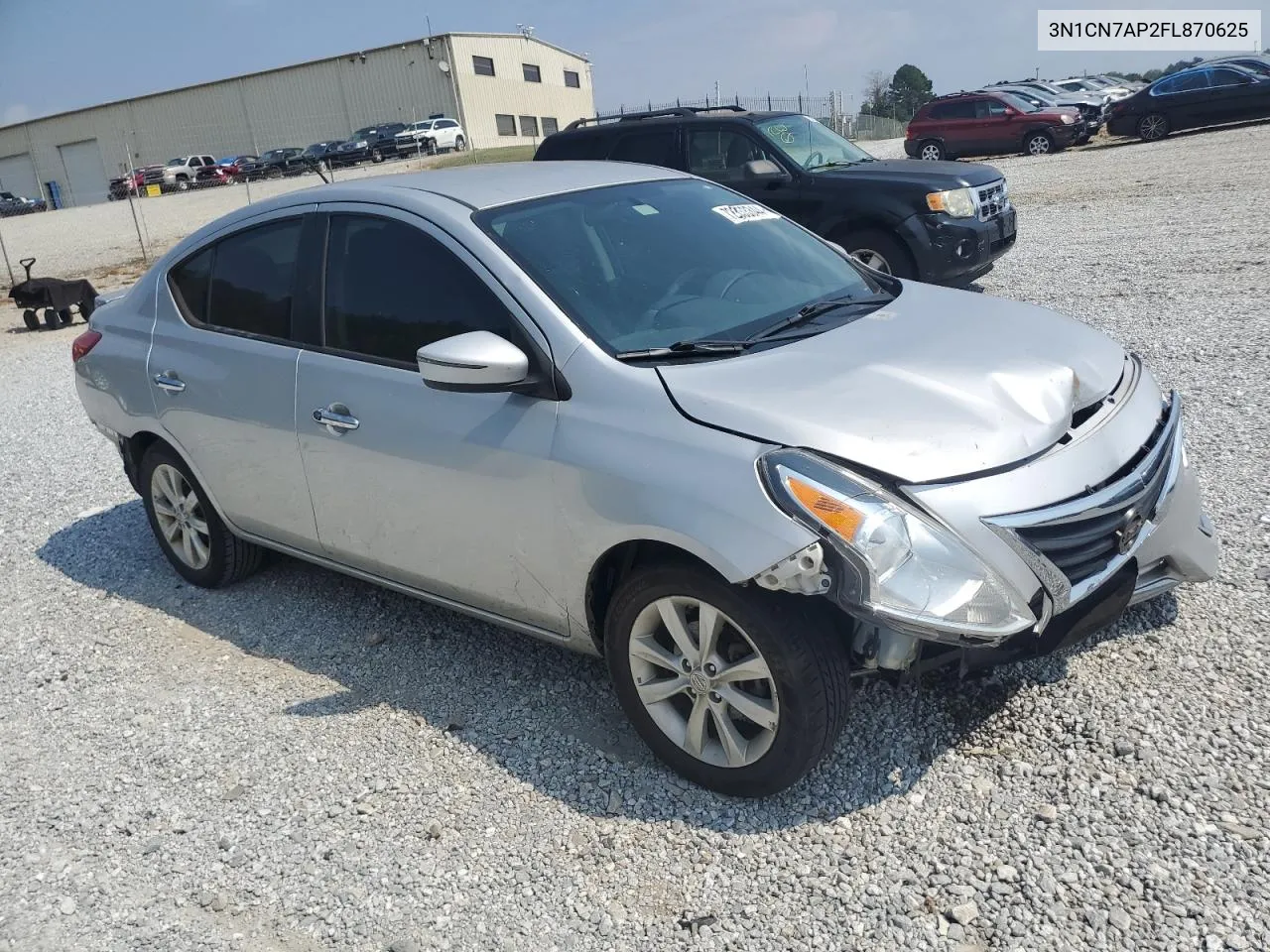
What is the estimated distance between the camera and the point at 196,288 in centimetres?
473

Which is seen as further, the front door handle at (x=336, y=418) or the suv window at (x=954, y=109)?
the suv window at (x=954, y=109)

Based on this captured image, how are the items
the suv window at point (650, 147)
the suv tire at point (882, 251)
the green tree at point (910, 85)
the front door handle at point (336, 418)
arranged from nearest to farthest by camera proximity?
the front door handle at point (336, 418) < the suv tire at point (882, 251) < the suv window at point (650, 147) < the green tree at point (910, 85)

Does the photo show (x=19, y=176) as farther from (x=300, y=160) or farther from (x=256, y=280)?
(x=256, y=280)

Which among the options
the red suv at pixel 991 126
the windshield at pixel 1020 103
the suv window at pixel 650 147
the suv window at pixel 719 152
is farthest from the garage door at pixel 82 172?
the suv window at pixel 719 152

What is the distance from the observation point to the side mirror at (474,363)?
126 inches

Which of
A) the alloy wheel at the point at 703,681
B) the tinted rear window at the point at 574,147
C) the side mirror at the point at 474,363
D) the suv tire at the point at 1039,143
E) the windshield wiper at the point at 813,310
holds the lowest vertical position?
the suv tire at the point at 1039,143

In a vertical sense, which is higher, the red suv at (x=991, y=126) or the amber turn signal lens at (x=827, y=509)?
the amber turn signal lens at (x=827, y=509)

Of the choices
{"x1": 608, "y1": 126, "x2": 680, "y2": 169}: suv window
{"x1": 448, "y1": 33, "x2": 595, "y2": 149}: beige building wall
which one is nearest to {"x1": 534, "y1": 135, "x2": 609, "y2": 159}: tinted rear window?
{"x1": 608, "y1": 126, "x2": 680, "y2": 169}: suv window

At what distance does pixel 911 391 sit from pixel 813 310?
0.80 m

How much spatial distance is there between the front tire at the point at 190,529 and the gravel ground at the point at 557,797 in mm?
183

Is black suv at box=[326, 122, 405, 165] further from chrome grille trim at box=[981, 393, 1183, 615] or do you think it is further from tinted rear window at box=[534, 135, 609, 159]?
chrome grille trim at box=[981, 393, 1183, 615]

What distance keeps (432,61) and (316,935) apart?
194ft

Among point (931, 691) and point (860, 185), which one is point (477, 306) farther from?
point (860, 185)

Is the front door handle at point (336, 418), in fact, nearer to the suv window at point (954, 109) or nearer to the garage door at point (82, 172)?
the suv window at point (954, 109)
